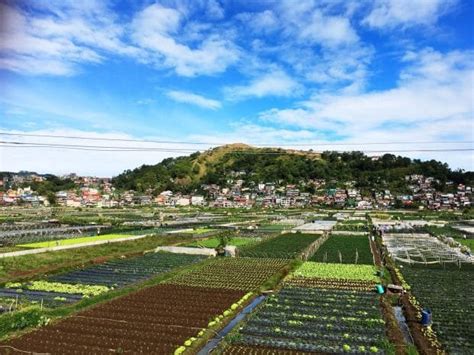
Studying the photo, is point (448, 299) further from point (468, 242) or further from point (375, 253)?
point (468, 242)

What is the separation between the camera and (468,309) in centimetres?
1482

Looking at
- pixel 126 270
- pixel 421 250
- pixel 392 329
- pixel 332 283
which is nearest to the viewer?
pixel 392 329

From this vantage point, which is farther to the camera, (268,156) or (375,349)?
(268,156)

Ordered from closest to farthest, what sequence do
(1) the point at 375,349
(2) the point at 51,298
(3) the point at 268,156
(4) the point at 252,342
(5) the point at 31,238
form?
1. (1) the point at 375,349
2. (4) the point at 252,342
3. (2) the point at 51,298
4. (5) the point at 31,238
5. (3) the point at 268,156

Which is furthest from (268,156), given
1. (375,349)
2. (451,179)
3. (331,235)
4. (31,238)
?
(375,349)

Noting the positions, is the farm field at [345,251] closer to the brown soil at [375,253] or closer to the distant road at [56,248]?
the brown soil at [375,253]

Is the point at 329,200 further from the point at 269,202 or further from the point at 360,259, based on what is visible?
the point at 360,259

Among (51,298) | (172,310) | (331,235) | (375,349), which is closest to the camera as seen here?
(375,349)

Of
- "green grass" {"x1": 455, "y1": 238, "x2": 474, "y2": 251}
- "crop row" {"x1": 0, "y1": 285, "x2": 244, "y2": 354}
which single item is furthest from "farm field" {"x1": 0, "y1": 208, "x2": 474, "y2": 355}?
"green grass" {"x1": 455, "y1": 238, "x2": 474, "y2": 251}

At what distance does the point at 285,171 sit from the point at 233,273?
109 m

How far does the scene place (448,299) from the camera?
1620 cm

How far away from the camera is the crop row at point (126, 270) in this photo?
64.4 feet

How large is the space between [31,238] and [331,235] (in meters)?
27.8

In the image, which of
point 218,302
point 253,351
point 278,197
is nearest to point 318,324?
point 253,351
